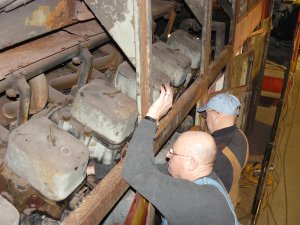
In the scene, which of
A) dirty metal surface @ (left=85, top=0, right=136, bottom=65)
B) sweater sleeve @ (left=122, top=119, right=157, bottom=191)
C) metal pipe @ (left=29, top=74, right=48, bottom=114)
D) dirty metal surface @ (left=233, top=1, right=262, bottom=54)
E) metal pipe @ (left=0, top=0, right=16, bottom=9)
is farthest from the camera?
dirty metal surface @ (left=233, top=1, right=262, bottom=54)

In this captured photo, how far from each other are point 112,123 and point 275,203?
4266mm

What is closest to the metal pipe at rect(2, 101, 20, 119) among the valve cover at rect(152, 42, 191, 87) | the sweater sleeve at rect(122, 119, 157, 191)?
the sweater sleeve at rect(122, 119, 157, 191)

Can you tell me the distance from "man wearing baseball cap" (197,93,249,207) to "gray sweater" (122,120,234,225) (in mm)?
787

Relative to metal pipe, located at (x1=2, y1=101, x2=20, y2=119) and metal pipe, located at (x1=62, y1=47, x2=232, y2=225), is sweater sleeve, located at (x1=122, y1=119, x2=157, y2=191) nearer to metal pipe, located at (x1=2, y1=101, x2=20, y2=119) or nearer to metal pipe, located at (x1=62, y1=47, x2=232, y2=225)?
metal pipe, located at (x1=62, y1=47, x2=232, y2=225)

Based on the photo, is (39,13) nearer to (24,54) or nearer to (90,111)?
(24,54)

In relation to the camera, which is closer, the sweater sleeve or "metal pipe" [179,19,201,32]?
the sweater sleeve

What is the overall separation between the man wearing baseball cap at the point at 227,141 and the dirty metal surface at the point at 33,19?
5.12 feet

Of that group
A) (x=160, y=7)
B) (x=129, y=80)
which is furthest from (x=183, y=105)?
(x=160, y=7)

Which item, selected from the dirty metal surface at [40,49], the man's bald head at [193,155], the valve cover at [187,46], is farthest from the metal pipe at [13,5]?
the valve cover at [187,46]

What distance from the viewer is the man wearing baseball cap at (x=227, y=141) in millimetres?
2675

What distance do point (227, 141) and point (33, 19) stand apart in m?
1.84

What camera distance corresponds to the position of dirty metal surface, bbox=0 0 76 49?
1719mm

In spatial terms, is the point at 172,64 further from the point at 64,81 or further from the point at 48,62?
the point at 48,62

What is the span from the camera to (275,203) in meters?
5.36
